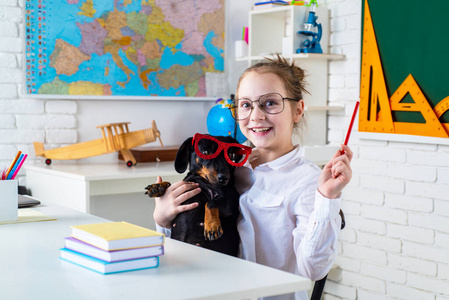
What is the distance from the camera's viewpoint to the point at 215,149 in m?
1.43

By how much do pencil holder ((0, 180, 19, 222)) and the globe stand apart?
1504mm

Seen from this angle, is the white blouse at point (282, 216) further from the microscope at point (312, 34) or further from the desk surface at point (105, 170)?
the microscope at point (312, 34)

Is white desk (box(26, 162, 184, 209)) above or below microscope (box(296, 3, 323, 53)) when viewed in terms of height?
below

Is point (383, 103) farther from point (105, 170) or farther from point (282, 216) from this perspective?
point (282, 216)

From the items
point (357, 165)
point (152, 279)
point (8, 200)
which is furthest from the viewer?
point (357, 165)

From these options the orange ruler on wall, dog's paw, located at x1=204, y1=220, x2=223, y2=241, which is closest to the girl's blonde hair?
dog's paw, located at x1=204, y1=220, x2=223, y2=241

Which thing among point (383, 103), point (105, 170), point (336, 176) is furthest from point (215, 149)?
point (383, 103)

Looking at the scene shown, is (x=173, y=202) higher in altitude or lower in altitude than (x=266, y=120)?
lower

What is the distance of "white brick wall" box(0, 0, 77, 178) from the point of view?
2.71m

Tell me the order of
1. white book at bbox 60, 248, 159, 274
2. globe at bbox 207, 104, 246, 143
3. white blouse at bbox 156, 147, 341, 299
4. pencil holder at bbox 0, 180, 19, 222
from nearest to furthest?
white book at bbox 60, 248, 159, 274 < white blouse at bbox 156, 147, 341, 299 < pencil holder at bbox 0, 180, 19, 222 < globe at bbox 207, 104, 246, 143

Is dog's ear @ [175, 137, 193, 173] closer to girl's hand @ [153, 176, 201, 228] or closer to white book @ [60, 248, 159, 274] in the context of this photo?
girl's hand @ [153, 176, 201, 228]

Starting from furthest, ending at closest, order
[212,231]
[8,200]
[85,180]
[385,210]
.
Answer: [385,210], [85,180], [8,200], [212,231]

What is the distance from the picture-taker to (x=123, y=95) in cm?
304

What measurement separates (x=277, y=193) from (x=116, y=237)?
0.51 m
